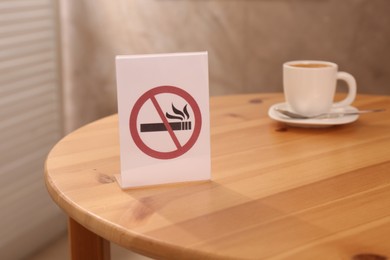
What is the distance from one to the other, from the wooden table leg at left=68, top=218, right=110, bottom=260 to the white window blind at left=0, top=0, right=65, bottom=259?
1.00 m

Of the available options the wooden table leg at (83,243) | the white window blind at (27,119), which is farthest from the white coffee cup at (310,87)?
the white window blind at (27,119)

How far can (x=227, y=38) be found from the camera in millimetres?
2238

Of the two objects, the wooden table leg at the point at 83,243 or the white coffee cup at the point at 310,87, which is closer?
the wooden table leg at the point at 83,243

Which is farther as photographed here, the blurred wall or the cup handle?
the blurred wall

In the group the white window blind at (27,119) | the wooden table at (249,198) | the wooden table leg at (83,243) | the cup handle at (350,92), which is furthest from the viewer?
the white window blind at (27,119)

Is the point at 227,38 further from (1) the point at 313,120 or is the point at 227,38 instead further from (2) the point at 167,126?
(2) the point at 167,126

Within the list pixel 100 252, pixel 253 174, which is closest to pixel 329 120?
pixel 253 174

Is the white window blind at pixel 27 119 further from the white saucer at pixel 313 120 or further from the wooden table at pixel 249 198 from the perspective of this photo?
the white saucer at pixel 313 120

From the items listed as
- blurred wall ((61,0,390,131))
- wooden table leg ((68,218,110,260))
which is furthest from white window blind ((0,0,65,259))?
wooden table leg ((68,218,110,260))

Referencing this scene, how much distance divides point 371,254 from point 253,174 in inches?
11.3

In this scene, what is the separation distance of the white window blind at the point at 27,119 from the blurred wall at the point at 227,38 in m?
0.15

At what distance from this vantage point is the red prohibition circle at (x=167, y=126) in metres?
0.86

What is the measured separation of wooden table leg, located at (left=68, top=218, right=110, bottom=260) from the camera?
1.00 m

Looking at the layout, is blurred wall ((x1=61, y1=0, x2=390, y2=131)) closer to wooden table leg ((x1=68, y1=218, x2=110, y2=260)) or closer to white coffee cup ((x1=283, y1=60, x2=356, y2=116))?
white coffee cup ((x1=283, y1=60, x2=356, y2=116))
